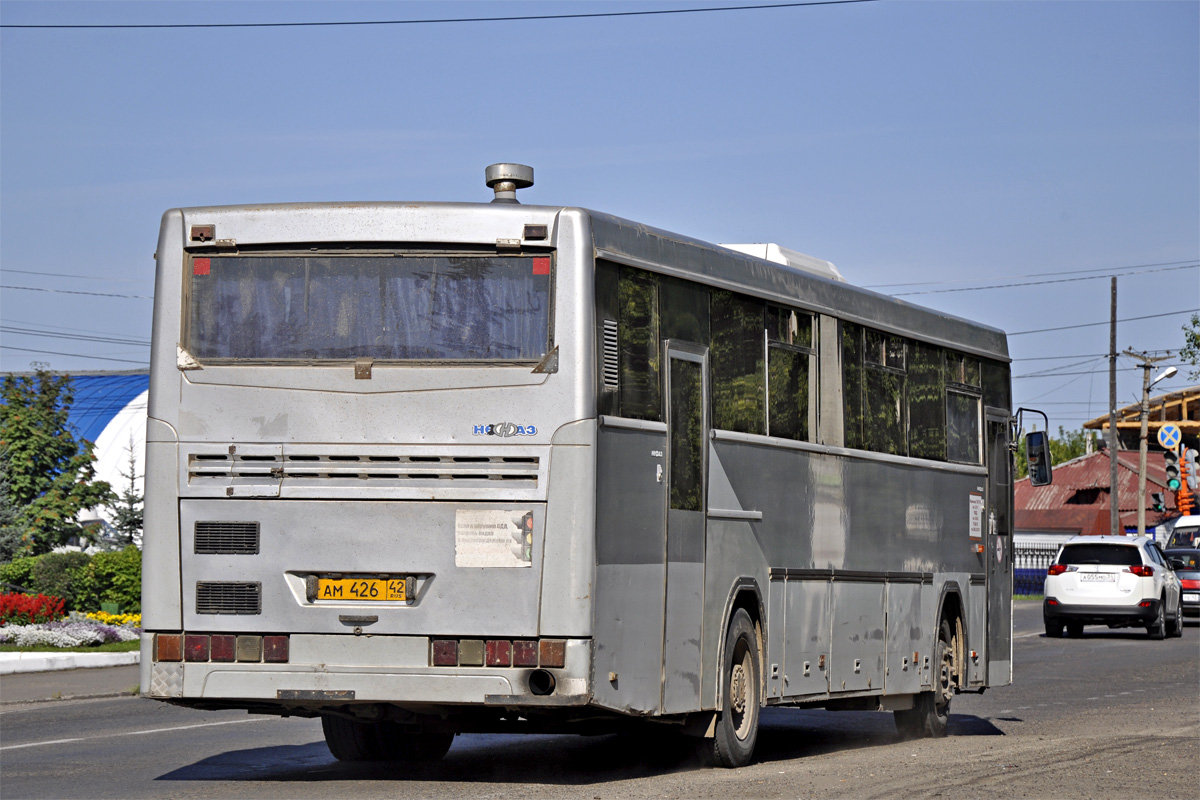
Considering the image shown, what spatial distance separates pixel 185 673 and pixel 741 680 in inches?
150

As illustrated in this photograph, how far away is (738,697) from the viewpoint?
12227 mm

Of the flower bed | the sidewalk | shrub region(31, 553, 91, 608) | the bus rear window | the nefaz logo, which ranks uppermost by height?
the bus rear window

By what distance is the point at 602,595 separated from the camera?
1030cm

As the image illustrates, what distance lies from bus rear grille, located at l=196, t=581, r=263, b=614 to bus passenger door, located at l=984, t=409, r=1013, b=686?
28.5 ft

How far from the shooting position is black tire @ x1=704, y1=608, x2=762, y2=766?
11875 mm

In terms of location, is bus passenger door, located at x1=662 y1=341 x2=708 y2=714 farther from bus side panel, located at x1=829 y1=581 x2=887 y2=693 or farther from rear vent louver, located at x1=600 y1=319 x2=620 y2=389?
bus side panel, located at x1=829 y1=581 x2=887 y2=693

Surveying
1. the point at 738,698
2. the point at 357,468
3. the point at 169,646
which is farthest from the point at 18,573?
the point at 357,468

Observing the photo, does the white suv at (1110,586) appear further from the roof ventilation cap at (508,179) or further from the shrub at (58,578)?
the roof ventilation cap at (508,179)

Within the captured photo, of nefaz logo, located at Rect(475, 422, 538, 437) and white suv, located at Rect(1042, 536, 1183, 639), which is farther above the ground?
nefaz logo, located at Rect(475, 422, 538, 437)

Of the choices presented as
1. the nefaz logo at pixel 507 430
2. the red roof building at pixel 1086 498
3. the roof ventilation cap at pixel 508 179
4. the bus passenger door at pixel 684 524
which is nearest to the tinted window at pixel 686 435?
the bus passenger door at pixel 684 524

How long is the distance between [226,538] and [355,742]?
2.55 m

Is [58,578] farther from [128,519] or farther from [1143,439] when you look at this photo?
[1143,439]

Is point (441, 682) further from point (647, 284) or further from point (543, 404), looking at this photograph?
point (647, 284)

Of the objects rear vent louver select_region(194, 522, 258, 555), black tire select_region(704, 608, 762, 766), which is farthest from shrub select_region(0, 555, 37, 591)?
rear vent louver select_region(194, 522, 258, 555)
